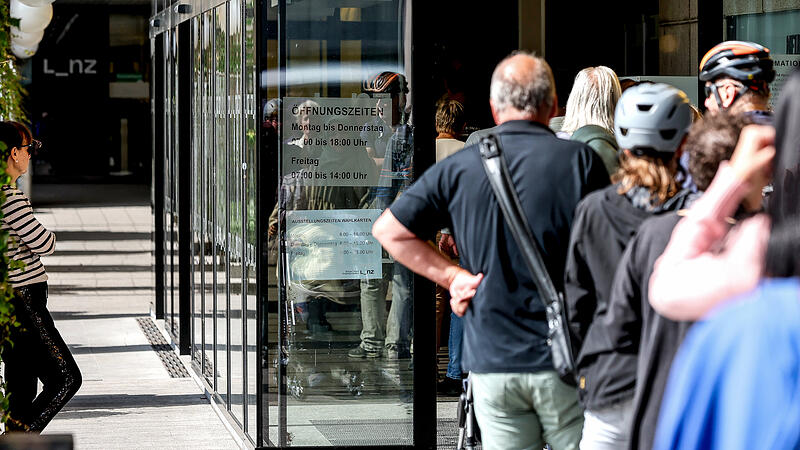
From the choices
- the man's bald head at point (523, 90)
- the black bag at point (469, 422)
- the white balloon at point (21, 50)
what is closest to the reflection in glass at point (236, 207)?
the black bag at point (469, 422)

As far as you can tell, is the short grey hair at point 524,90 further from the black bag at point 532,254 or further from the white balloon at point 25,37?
the white balloon at point 25,37

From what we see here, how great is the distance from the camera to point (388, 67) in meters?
5.99

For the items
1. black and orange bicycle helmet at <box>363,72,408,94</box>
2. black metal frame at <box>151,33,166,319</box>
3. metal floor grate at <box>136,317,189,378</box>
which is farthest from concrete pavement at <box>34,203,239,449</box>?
black and orange bicycle helmet at <box>363,72,408,94</box>

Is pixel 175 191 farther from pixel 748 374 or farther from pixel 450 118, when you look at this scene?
pixel 748 374

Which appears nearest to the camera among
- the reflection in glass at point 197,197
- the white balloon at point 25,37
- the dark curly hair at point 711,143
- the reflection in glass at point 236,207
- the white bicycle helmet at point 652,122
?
the dark curly hair at point 711,143

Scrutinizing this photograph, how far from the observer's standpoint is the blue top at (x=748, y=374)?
162cm

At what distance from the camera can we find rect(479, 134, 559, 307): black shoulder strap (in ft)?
12.1

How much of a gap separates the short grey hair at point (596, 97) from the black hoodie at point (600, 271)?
2168mm

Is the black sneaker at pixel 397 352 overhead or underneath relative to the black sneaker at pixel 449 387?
overhead

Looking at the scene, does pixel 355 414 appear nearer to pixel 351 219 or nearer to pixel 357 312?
pixel 357 312

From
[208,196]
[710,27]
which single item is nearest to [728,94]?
[208,196]

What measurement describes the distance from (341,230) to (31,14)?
9695 mm

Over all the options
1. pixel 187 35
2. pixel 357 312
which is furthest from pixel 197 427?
pixel 187 35

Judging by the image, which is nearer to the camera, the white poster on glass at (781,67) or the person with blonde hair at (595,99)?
the person with blonde hair at (595,99)
